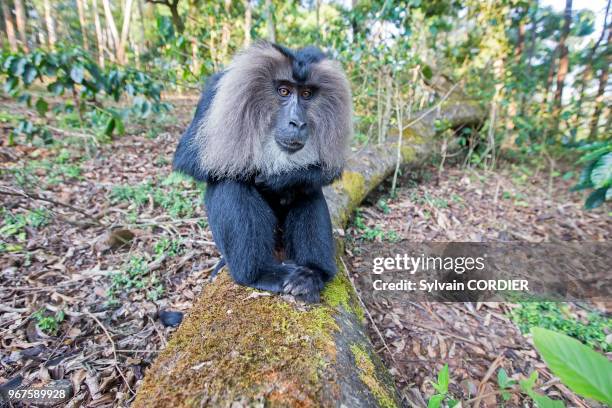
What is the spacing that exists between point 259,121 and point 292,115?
0.71ft

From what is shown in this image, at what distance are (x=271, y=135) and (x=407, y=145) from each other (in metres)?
3.50

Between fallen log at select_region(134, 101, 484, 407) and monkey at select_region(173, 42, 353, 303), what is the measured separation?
0.16m

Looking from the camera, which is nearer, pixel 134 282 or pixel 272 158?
pixel 272 158

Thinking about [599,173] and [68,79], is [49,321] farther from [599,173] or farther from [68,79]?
[599,173]

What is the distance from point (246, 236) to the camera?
2.05 m

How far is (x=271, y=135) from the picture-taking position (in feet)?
7.34

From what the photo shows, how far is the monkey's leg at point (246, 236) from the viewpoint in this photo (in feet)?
6.71

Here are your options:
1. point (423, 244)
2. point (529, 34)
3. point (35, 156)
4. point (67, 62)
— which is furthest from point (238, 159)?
point (529, 34)

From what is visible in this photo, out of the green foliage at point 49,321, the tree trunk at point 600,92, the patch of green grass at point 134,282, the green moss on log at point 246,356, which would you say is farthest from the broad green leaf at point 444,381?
the tree trunk at point 600,92

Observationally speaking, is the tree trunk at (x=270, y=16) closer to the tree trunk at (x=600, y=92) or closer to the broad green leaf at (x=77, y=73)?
the broad green leaf at (x=77, y=73)

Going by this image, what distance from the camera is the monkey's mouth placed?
7.11 ft

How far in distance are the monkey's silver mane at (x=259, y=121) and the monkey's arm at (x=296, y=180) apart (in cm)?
4

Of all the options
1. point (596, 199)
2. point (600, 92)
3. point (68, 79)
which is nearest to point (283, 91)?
point (68, 79)

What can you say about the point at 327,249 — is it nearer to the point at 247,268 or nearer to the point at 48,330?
the point at 247,268
